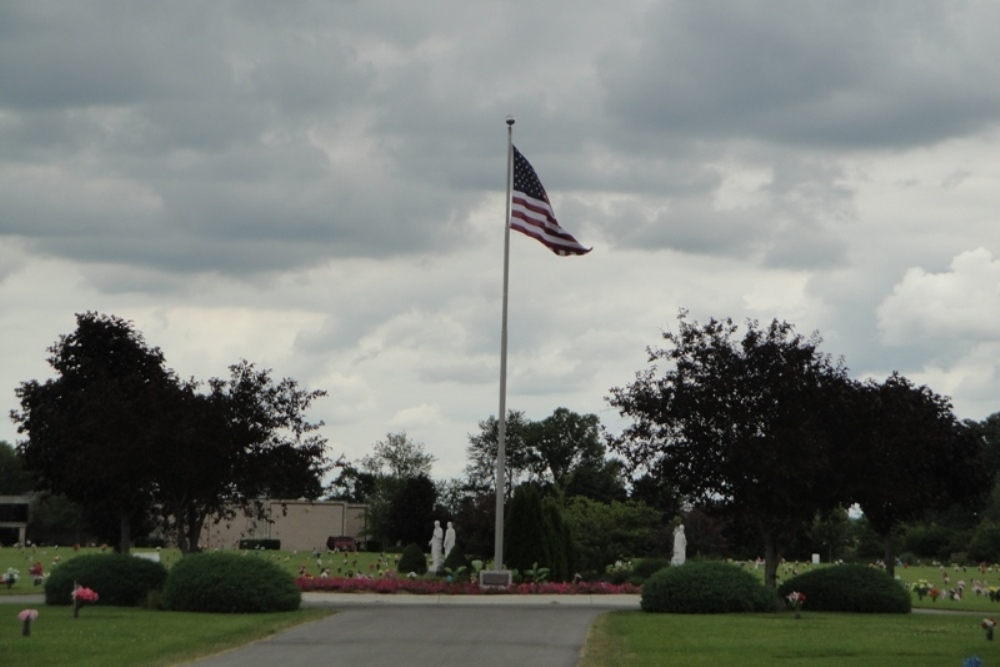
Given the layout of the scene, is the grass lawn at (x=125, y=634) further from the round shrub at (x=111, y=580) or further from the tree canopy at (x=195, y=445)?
the tree canopy at (x=195, y=445)

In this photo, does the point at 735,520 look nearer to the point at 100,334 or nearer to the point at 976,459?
the point at 976,459

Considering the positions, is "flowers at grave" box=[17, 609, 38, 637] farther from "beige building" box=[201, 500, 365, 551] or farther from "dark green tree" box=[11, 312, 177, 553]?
"beige building" box=[201, 500, 365, 551]

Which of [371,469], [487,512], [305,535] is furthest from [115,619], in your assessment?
[371,469]

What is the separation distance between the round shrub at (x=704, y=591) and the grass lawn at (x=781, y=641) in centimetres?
84

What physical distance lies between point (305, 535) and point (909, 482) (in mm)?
86007

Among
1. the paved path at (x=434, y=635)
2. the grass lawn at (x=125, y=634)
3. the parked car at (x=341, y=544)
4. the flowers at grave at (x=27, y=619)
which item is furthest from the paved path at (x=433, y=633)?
the parked car at (x=341, y=544)

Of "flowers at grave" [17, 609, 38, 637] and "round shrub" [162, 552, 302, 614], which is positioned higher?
"round shrub" [162, 552, 302, 614]

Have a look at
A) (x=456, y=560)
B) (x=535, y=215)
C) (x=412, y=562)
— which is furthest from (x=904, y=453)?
(x=412, y=562)

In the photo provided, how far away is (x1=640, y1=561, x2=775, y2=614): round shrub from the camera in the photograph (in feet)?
94.4

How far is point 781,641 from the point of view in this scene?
21359 millimetres

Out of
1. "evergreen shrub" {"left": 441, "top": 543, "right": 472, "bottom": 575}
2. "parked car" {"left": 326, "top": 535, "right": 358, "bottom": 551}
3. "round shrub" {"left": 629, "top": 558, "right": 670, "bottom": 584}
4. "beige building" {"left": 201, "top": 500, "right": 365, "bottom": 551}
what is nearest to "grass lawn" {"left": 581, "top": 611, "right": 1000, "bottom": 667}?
"round shrub" {"left": 629, "top": 558, "right": 670, "bottom": 584}

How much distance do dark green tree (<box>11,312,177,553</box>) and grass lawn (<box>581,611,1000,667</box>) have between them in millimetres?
15014

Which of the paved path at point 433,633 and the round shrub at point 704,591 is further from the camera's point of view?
the round shrub at point 704,591

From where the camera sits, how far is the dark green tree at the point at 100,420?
3688cm
